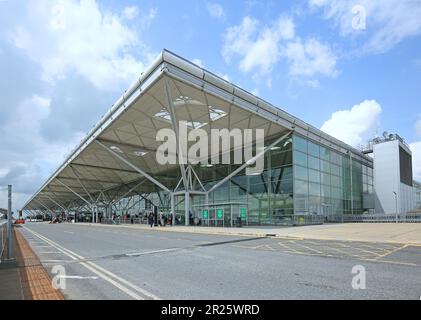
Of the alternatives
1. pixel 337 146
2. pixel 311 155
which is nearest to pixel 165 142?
pixel 311 155

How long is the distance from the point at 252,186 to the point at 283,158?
505 centimetres

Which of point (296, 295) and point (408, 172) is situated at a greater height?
point (408, 172)

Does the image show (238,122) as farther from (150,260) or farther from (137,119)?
(150,260)

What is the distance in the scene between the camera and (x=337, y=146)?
4506cm

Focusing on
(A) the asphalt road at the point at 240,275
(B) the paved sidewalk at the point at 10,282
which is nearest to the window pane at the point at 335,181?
(A) the asphalt road at the point at 240,275

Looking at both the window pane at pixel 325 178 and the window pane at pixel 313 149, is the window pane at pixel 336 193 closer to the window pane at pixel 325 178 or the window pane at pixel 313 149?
the window pane at pixel 325 178

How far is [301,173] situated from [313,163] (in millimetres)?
3464

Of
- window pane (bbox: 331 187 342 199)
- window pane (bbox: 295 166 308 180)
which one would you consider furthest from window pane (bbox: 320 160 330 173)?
window pane (bbox: 295 166 308 180)

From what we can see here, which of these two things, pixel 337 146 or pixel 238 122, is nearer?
pixel 238 122

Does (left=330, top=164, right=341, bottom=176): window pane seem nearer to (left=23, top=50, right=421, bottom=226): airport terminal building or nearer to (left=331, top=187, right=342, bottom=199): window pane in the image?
(left=23, top=50, right=421, bottom=226): airport terminal building

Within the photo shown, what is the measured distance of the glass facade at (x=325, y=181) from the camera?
119ft

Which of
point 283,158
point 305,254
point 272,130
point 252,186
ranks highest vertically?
point 272,130

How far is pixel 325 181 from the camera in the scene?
40906 millimetres
